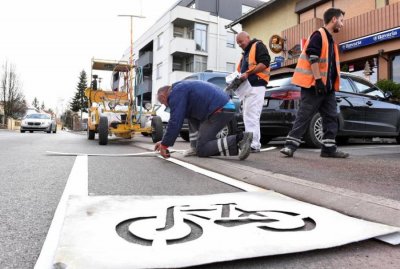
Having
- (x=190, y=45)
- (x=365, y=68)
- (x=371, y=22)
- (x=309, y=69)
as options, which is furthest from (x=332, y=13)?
(x=190, y=45)

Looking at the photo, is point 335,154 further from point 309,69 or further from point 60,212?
point 60,212

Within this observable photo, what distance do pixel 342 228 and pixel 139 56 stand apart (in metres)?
42.6

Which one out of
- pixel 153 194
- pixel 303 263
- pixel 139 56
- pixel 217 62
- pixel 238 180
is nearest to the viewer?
pixel 303 263

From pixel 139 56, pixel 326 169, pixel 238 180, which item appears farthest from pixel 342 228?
pixel 139 56

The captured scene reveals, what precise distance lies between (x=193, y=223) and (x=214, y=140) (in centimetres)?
327

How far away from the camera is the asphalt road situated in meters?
1.88

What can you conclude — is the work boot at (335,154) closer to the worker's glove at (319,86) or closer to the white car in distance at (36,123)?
the worker's glove at (319,86)

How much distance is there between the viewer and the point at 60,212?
2621mm

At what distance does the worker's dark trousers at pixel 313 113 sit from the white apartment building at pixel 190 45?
28044mm

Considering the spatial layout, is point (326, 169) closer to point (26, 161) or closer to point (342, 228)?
point (342, 228)

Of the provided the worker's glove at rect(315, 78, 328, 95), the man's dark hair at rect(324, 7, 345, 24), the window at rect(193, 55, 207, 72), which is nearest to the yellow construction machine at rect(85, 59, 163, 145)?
the worker's glove at rect(315, 78, 328, 95)

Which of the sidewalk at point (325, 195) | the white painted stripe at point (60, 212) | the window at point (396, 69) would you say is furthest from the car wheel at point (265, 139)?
the window at point (396, 69)

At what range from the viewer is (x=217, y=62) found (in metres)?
35.1

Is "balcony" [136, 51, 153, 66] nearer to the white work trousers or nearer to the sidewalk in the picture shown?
the white work trousers
